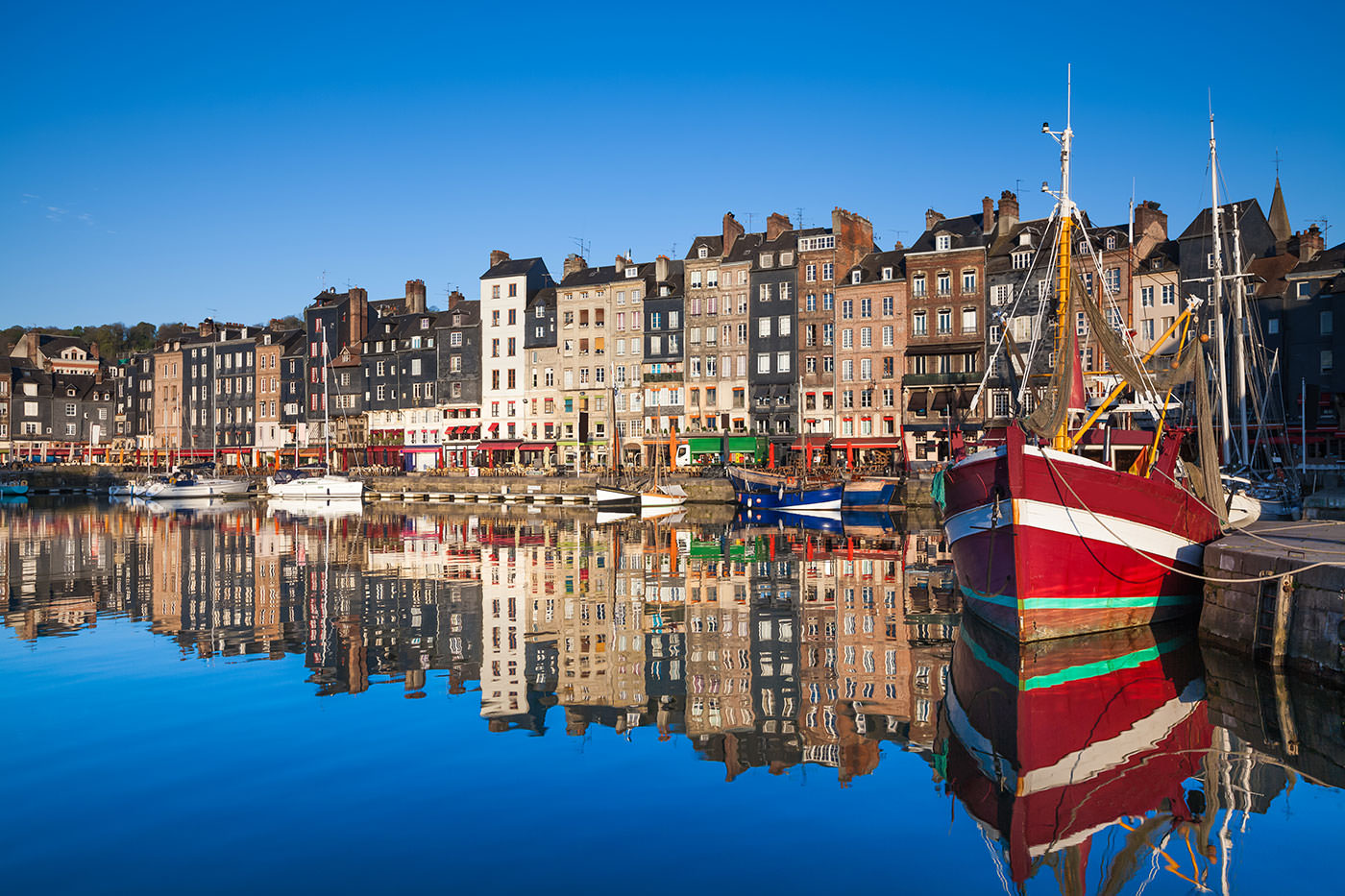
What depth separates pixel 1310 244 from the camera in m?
61.2

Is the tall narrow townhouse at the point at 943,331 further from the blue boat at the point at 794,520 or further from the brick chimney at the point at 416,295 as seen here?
the brick chimney at the point at 416,295

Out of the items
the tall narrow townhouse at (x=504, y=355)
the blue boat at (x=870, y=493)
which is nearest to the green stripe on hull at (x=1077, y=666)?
the blue boat at (x=870, y=493)

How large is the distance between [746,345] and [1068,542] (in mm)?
62547

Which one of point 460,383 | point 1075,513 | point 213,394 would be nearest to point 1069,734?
point 1075,513

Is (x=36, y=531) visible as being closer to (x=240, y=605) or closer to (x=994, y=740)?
(x=240, y=605)

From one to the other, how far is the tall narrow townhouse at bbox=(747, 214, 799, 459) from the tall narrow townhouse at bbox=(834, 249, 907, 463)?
78.0 inches

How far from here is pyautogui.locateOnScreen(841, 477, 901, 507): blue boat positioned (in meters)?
60.0

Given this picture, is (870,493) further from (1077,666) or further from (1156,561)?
(1077,666)

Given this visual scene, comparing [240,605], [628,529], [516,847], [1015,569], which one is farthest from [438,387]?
[516,847]

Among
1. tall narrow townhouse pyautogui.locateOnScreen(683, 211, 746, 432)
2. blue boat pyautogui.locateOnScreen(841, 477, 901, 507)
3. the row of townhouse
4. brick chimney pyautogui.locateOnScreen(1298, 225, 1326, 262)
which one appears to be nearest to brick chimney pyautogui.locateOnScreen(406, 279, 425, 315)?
the row of townhouse

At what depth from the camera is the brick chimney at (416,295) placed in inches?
3984

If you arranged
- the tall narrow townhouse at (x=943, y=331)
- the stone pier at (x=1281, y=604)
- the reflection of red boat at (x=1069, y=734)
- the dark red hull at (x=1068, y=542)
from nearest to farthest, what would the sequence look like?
the reflection of red boat at (x=1069, y=734) → the stone pier at (x=1281, y=604) → the dark red hull at (x=1068, y=542) → the tall narrow townhouse at (x=943, y=331)

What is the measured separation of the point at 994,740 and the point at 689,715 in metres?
4.20

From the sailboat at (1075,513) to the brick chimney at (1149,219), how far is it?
4745 centimetres
